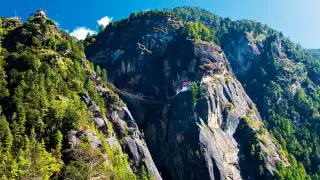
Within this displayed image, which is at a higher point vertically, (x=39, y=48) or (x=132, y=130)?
(x=39, y=48)

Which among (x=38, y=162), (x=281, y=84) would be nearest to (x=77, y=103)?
(x=38, y=162)

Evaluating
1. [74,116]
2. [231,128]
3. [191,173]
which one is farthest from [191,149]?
[74,116]

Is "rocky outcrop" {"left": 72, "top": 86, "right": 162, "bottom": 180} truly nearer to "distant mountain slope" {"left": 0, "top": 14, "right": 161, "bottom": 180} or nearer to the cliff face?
"distant mountain slope" {"left": 0, "top": 14, "right": 161, "bottom": 180}

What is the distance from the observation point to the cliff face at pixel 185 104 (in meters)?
106

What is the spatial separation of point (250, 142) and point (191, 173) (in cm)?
2163

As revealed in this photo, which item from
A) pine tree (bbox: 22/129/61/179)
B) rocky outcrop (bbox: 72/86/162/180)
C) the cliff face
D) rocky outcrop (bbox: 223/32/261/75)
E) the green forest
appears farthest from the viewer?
rocky outcrop (bbox: 223/32/261/75)

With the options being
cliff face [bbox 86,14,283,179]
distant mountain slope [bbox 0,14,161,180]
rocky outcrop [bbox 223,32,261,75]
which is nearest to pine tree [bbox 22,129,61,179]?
distant mountain slope [bbox 0,14,161,180]

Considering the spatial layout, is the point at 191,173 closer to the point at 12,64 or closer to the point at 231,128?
the point at 231,128

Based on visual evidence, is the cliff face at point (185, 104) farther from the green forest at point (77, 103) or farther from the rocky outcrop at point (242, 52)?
the rocky outcrop at point (242, 52)

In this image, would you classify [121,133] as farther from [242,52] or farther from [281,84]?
[242,52]

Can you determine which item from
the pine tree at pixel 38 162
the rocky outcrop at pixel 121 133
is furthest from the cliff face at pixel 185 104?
the pine tree at pixel 38 162

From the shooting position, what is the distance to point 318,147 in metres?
125

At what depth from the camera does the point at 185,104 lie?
116 m

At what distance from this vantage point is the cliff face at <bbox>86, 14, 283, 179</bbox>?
348 feet
